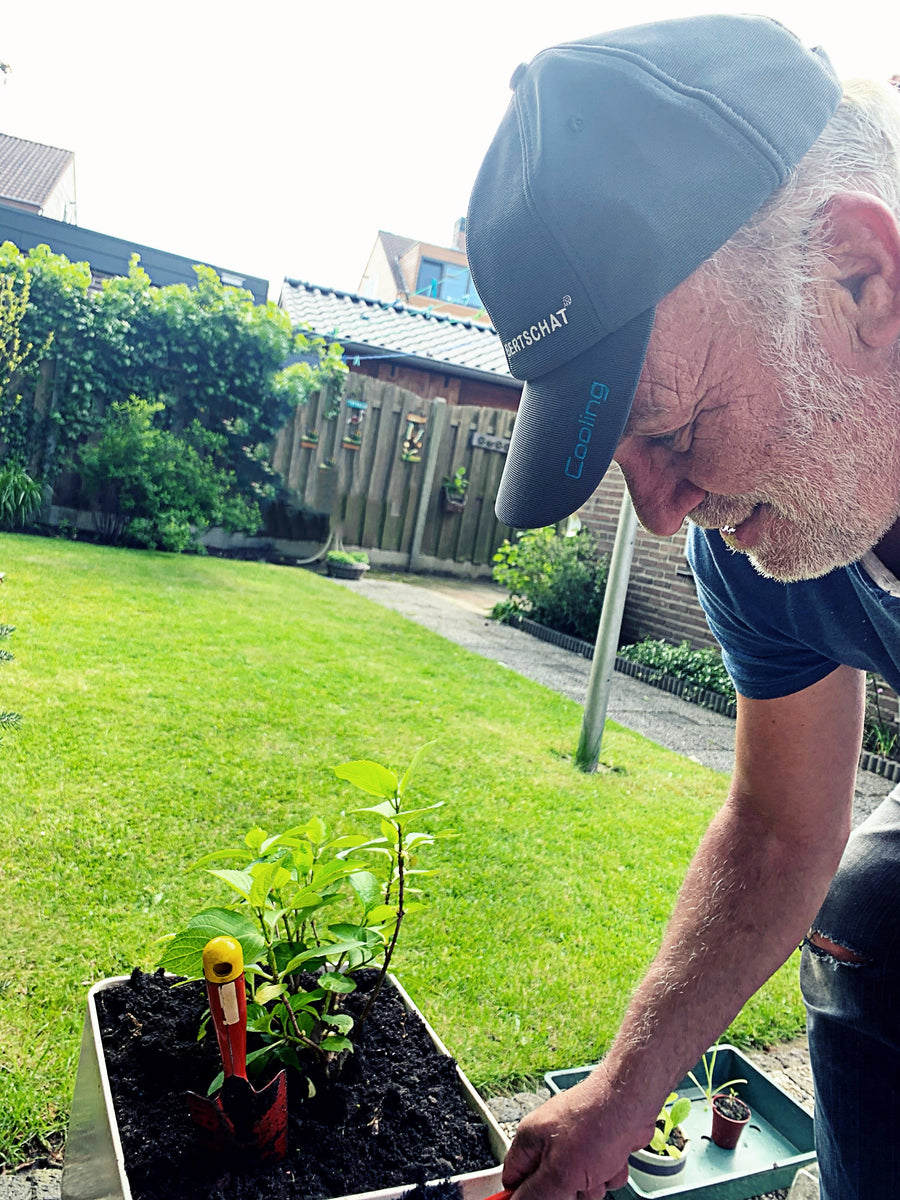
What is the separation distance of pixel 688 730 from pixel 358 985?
151 inches

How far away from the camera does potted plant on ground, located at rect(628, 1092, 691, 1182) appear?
4.84ft

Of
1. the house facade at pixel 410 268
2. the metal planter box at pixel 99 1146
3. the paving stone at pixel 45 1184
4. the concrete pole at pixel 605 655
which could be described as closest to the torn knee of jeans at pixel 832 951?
the metal planter box at pixel 99 1146

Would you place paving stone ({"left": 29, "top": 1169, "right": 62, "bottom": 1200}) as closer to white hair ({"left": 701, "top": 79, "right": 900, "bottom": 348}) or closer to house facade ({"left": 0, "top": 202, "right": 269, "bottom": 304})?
white hair ({"left": 701, "top": 79, "right": 900, "bottom": 348})

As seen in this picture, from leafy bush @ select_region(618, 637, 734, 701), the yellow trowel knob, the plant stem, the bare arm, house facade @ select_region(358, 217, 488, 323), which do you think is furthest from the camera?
house facade @ select_region(358, 217, 488, 323)

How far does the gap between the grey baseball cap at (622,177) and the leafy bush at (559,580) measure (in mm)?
5986

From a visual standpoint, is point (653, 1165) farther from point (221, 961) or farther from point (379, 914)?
point (221, 961)

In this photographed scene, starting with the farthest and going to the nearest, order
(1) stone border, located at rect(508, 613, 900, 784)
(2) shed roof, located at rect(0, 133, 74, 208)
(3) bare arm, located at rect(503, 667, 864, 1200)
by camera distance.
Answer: (2) shed roof, located at rect(0, 133, 74, 208) → (1) stone border, located at rect(508, 613, 900, 784) → (3) bare arm, located at rect(503, 667, 864, 1200)

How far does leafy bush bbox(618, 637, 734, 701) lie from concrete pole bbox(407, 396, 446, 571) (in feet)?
12.9

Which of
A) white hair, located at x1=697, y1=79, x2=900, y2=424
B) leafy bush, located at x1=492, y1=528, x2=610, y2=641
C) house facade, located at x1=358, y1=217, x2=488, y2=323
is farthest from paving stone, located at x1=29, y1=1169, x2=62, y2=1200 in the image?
house facade, located at x1=358, y1=217, x2=488, y2=323

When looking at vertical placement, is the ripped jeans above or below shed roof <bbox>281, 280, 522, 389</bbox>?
below

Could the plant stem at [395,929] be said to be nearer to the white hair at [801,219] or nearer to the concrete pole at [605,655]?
the white hair at [801,219]

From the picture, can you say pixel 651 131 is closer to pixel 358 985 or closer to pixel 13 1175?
pixel 358 985

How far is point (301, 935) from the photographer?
3.98 feet

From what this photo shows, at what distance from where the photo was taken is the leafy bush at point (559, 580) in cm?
704
